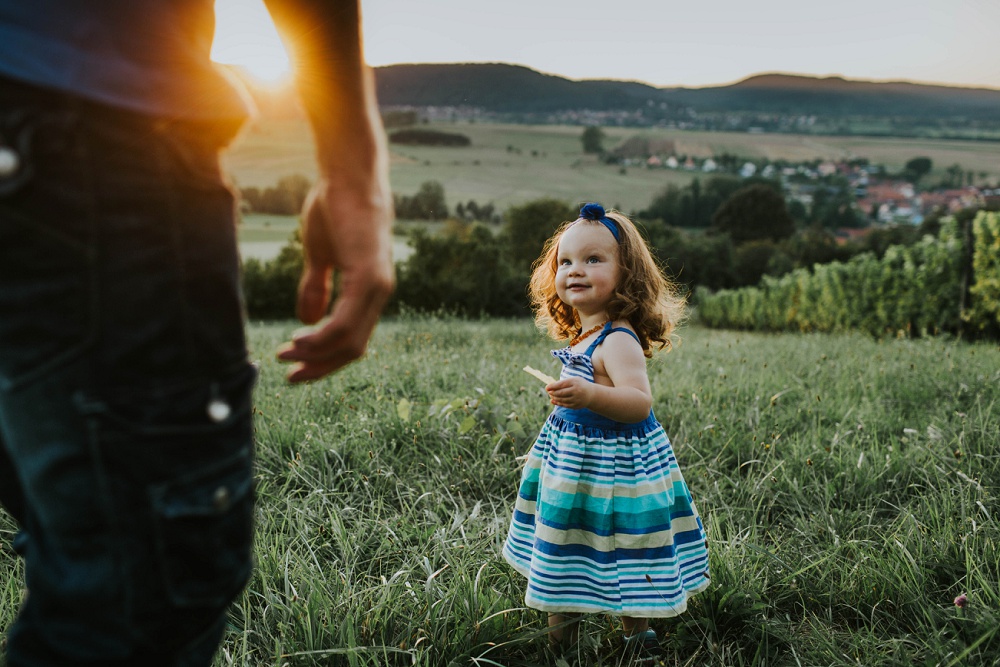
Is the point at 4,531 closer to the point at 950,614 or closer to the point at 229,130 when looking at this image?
the point at 229,130

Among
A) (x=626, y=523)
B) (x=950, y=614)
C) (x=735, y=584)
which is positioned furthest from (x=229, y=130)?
(x=950, y=614)

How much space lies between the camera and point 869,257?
17.2m

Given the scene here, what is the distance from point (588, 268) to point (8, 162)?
1.63 metres

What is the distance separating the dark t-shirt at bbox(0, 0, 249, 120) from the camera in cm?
69

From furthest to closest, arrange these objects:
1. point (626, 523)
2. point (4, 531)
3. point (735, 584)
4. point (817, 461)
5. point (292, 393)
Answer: point (292, 393) < point (817, 461) < point (4, 531) < point (735, 584) < point (626, 523)

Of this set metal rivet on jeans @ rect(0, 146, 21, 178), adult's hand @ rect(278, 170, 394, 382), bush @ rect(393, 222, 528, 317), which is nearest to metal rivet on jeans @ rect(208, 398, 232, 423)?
adult's hand @ rect(278, 170, 394, 382)

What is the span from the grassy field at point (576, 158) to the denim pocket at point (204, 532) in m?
42.1

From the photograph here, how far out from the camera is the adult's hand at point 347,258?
0.89 meters

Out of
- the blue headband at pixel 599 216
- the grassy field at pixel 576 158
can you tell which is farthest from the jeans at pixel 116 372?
the grassy field at pixel 576 158

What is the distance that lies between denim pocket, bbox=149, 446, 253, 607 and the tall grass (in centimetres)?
111

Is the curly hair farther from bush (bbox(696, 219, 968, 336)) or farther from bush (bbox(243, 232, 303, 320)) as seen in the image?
bush (bbox(243, 232, 303, 320))

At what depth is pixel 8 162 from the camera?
65 centimetres

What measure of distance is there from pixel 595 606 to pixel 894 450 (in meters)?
2.07

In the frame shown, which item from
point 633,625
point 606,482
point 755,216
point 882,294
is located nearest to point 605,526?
point 606,482
